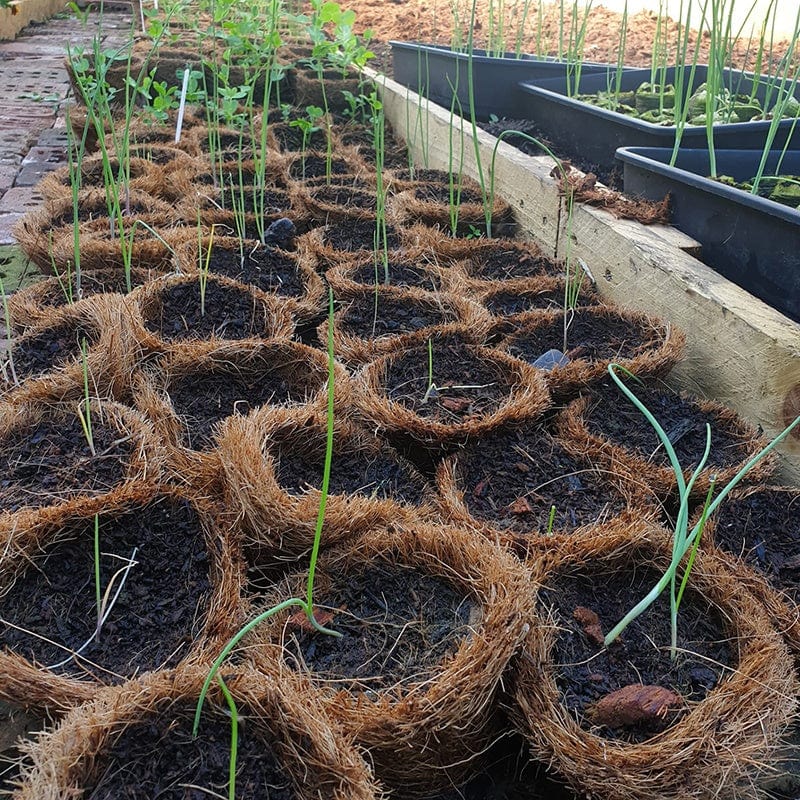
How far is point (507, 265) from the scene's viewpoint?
7.34ft

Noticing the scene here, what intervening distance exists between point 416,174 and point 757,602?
2305mm

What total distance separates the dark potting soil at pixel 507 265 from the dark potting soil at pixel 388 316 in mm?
346

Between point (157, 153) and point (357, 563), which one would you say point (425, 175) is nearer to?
point (157, 153)

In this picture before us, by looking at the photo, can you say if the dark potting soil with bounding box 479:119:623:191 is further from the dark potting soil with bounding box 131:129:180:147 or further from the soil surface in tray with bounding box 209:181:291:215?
the dark potting soil with bounding box 131:129:180:147

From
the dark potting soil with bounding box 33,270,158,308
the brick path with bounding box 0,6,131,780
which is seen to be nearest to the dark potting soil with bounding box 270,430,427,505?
the brick path with bounding box 0,6,131,780

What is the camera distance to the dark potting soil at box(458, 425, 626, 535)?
125 cm

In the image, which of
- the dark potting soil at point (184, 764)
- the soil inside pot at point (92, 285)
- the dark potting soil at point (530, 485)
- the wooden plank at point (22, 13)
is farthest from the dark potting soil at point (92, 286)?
the wooden plank at point (22, 13)

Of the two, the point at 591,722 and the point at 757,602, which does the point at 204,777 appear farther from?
the point at 757,602

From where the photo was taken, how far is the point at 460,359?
5.33 ft

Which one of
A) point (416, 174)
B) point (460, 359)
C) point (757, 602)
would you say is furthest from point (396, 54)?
point (757, 602)

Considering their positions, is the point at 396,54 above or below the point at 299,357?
above

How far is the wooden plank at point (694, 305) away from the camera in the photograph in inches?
57.1

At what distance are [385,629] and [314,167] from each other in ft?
8.18

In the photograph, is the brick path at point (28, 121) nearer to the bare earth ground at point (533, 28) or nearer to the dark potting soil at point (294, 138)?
the dark potting soil at point (294, 138)
